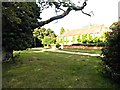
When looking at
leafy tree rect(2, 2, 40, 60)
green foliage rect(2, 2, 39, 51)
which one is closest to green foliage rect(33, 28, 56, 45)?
leafy tree rect(2, 2, 40, 60)

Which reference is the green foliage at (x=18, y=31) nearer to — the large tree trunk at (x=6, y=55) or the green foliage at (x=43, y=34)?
the large tree trunk at (x=6, y=55)

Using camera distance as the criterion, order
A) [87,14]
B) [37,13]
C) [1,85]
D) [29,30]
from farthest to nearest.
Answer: [87,14] < [37,13] < [29,30] < [1,85]

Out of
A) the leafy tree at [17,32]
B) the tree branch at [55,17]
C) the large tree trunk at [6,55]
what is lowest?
the large tree trunk at [6,55]

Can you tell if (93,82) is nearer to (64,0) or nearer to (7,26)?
(7,26)

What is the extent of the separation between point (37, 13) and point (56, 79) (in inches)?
457

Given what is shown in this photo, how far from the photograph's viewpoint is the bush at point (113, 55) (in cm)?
1065

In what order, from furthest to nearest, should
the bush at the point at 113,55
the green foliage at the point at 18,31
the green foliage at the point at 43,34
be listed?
the green foliage at the point at 43,34
the green foliage at the point at 18,31
the bush at the point at 113,55

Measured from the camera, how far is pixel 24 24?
60.6 ft

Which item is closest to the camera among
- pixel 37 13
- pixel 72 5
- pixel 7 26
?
pixel 7 26

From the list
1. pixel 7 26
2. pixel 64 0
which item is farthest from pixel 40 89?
pixel 64 0

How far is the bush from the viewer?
10652 mm

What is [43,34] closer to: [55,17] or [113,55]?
[55,17]

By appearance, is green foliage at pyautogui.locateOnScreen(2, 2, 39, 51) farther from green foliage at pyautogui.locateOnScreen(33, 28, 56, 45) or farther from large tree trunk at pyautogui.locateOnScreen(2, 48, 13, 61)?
green foliage at pyautogui.locateOnScreen(33, 28, 56, 45)

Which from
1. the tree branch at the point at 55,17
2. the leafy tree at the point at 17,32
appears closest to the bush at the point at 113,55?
the leafy tree at the point at 17,32
